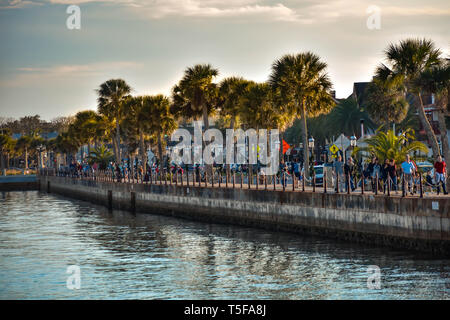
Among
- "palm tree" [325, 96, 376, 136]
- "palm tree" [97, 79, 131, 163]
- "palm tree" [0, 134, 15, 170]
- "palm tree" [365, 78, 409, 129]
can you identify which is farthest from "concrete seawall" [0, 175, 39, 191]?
"palm tree" [365, 78, 409, 129]

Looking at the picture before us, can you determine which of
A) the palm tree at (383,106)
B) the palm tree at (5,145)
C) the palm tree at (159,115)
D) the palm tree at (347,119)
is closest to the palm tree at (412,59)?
the palm tree at (383,106)

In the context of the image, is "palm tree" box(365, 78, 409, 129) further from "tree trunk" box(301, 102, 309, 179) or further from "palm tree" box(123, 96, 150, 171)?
"palm tree" box(123, 96, 150, 171)

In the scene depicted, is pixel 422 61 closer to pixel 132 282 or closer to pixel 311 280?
pixel 311 280

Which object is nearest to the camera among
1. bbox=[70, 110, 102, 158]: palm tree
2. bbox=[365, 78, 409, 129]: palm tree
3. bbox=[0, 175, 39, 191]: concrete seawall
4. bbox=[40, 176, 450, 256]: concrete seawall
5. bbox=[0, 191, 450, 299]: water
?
bbox=[0, 191, 450, 299]: water

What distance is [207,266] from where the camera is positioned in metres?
28.5

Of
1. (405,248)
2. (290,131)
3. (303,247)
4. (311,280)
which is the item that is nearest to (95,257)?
(303,247)

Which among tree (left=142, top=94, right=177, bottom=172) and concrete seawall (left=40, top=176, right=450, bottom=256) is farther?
tree (left=142, top=94, right=177, bottom=172)

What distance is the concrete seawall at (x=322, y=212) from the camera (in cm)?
2708

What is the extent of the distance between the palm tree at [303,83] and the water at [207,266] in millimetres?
11042

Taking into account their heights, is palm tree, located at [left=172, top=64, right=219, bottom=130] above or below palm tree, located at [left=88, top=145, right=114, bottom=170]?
above

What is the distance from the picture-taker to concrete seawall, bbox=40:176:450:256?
88.8ft

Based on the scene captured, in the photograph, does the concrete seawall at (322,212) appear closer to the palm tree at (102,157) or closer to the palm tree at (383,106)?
the palm tree at (383,106)

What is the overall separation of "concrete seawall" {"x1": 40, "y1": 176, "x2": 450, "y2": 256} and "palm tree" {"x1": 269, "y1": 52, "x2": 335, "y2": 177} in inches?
279

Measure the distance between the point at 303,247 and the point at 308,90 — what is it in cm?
1776
